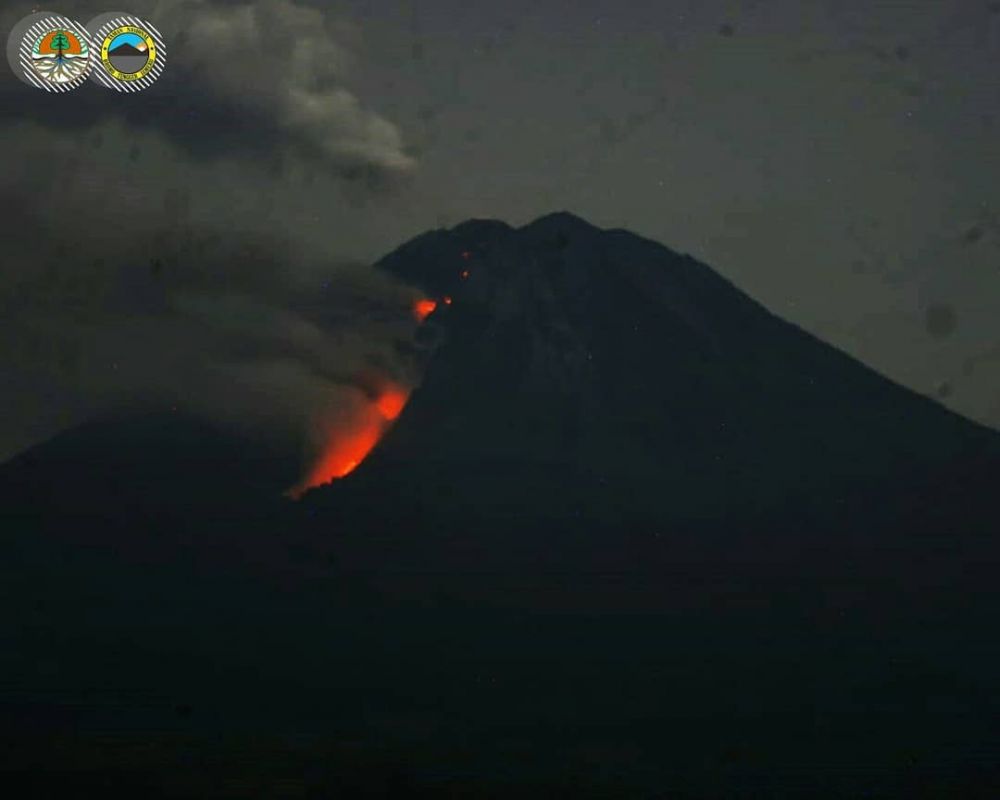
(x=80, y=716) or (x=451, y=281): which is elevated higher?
(x=451, y=281)

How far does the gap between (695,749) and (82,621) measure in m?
16.9

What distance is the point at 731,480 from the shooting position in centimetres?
4928

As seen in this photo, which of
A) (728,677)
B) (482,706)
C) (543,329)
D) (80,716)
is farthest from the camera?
(543,329)

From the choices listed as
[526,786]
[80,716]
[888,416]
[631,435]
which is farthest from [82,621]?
[888,416]

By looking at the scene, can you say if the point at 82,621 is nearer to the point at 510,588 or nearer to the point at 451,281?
the point at 510,588

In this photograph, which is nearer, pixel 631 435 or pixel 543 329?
pixel 631 435

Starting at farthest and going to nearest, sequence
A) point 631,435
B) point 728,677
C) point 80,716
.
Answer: point 631,435, point 728,677, point 80,716

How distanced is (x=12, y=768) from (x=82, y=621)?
10341mm

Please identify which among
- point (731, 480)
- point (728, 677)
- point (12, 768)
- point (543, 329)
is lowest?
point (12, 768)

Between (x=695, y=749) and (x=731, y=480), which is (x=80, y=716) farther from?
(x=731, y=480)

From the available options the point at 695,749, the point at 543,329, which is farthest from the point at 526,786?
the point at 543,329

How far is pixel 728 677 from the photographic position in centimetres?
3788

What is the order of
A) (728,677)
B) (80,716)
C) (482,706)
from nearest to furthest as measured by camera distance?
(80,716), (482,706), (728,677)

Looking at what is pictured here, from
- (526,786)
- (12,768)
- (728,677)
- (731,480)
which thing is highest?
(731,480)
